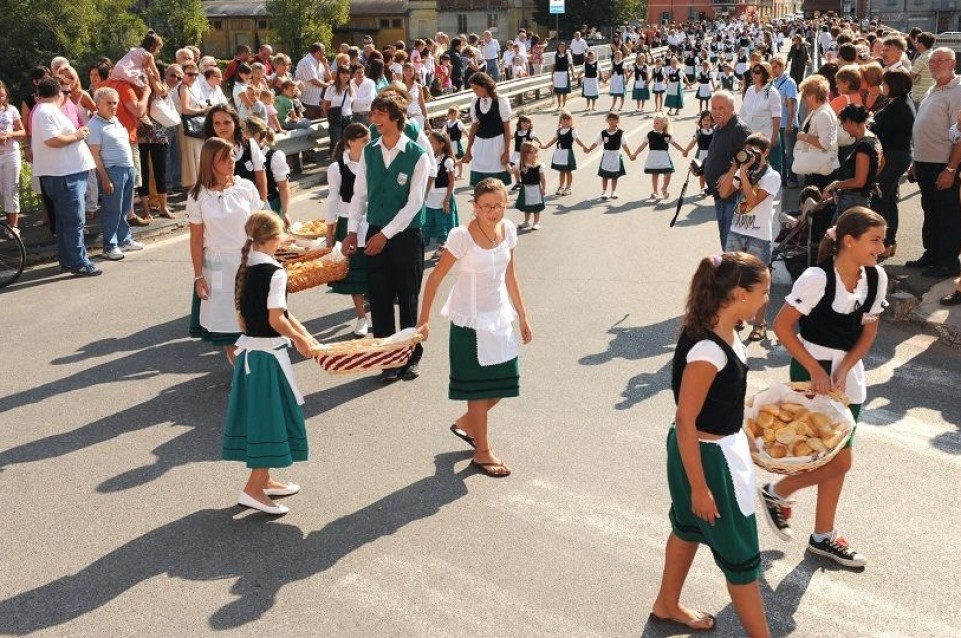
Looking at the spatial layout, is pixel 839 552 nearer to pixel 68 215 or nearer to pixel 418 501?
pixel 418 501

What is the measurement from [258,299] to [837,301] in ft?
9.89

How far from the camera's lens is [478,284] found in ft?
20.5

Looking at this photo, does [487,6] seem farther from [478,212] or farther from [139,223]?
[478,212]

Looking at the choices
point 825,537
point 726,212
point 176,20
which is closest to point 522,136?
point 726,212

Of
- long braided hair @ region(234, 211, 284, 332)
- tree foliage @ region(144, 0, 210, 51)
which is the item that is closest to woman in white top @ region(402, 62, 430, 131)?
long braided hair @ region(234, 211, 284, 332)

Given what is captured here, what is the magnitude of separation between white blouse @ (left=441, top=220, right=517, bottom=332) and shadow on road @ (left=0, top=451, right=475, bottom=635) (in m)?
1.00

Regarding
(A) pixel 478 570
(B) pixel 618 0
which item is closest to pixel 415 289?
(A) pixel 478 570

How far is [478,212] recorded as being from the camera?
6.20 metres

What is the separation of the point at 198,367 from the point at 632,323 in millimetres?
3710

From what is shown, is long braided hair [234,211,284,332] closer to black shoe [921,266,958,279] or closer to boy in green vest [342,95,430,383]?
boy in green vest [342,95,430,383]

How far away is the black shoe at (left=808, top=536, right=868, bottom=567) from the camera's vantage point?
17.2 feet

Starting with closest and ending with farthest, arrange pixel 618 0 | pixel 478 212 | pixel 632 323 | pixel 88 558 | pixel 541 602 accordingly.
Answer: pixel 541 602, pixel 88 558, pixel 478 212, pixel 632 323, pixel 618 0

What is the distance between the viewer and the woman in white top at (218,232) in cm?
747

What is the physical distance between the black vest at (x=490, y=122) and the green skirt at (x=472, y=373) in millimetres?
6172
